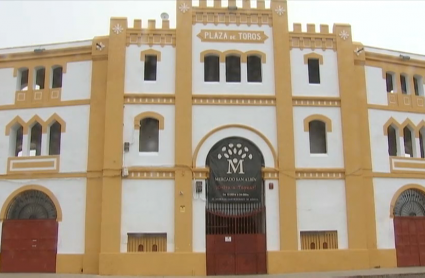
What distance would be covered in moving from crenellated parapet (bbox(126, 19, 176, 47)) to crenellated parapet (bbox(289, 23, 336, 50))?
5487 mm

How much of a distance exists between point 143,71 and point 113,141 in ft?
11.1

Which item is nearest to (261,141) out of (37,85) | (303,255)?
(303,255)

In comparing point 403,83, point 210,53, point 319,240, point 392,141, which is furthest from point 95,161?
point 403,83

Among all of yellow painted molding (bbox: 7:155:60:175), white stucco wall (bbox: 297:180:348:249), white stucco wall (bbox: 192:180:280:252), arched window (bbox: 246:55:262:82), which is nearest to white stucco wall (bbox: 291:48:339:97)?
arched window (bbox: 246:55:262:82)

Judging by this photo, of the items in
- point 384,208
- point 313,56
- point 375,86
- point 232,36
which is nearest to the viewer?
point 384,208

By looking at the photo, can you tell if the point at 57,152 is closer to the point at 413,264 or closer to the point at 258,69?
the point at 258,69

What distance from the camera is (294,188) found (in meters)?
20.5

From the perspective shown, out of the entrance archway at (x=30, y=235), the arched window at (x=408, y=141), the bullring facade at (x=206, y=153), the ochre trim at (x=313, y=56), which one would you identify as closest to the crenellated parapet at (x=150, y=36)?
the bullring facade at (x=206, y=153)

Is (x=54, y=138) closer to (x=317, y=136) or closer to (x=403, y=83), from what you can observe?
(x=317, y=136)

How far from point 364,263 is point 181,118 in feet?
32.2

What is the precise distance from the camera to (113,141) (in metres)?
20.4

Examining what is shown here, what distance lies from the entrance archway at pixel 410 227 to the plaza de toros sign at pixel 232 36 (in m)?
9.72

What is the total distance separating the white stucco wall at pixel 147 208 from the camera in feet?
65.1

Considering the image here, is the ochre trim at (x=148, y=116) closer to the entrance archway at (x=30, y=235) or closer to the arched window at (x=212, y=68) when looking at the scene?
the arched window at (x=212, y=68)
